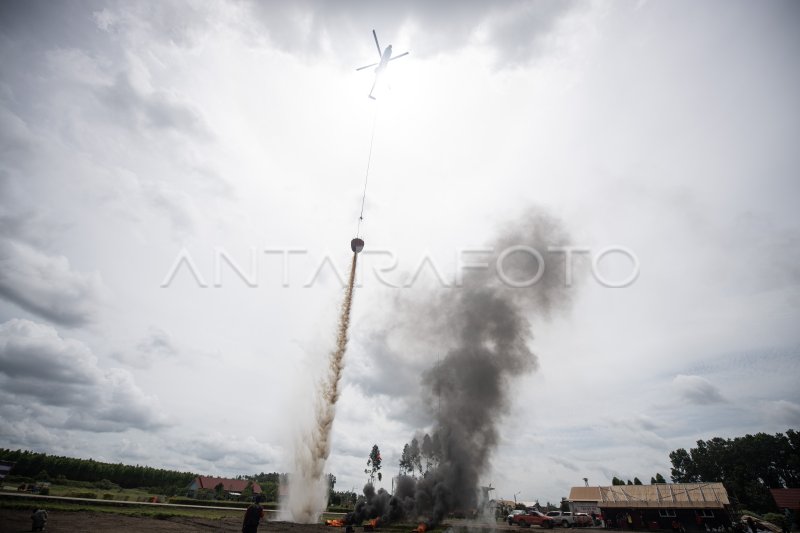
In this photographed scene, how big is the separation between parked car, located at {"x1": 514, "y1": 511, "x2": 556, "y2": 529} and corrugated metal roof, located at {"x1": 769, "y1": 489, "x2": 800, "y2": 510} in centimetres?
4113

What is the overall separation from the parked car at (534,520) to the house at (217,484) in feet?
208

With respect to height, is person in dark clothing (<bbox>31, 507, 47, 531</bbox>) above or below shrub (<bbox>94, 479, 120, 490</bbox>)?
above

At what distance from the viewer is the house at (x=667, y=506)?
41.9m

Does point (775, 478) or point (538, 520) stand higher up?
point (775, 478)

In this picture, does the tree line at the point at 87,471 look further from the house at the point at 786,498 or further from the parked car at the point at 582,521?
the house at the point at 786,498

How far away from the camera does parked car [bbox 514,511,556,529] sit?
1484 inches

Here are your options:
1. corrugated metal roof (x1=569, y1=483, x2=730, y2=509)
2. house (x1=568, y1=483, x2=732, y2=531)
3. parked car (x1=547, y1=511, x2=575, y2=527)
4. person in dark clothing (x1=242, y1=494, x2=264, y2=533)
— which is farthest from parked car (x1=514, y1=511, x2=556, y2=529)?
person in dark clothing (x1=242, y1=494, x2=264, y2=533)

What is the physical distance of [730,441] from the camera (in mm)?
100250

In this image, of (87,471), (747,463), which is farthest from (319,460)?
(747,463)

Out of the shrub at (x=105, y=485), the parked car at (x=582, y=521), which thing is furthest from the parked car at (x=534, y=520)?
the shrub at (x=105, y=485)

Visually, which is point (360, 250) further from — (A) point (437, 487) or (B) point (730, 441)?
(B) point (730, 441)

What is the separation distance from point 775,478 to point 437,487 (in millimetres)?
105173

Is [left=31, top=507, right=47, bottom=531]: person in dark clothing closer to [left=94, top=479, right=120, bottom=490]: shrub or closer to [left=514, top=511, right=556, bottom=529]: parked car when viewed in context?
[left=514, top=511, right=556, bottom=529]: parked car

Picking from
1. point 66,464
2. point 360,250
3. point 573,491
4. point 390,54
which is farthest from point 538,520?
point 66,464
